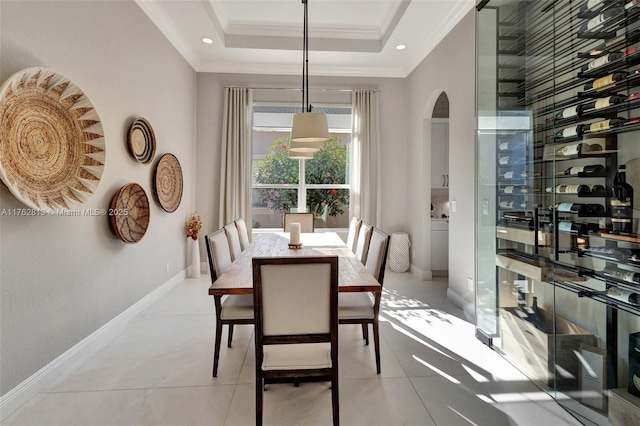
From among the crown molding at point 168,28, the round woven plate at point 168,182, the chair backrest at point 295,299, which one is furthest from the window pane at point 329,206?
the chair backrest at point 295,299

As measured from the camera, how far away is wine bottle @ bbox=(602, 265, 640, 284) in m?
1.66

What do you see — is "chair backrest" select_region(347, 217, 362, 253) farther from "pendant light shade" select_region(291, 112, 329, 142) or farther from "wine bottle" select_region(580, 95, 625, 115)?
"wine bottle" select_region(580, 95, 625, 115)

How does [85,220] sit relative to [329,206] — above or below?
below

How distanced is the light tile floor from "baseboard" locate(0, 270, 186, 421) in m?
0.05

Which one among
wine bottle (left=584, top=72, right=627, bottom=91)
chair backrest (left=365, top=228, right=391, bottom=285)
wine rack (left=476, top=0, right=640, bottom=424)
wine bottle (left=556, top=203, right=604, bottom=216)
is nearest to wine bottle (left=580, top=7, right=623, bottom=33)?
wine rack (left=476, top=0, right=640, bottom=424)

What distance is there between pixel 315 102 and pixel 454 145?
7.86 ft

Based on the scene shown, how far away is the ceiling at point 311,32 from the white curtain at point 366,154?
45cm

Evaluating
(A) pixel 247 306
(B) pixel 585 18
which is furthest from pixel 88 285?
(B) pixel 585 18

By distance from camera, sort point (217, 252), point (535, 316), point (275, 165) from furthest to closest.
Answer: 1. point (275, 165)
2. point (217, 252)
3. point (535, 316)

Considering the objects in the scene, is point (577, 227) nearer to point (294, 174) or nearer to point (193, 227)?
point (294, 174)

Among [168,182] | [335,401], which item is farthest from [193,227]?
[335,401]

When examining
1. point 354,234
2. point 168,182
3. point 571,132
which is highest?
point 571,132

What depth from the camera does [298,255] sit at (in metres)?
2.47

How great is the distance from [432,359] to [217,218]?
376cm
